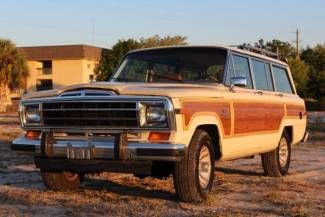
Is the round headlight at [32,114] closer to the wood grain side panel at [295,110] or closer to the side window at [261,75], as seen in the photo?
the side window at [261,75]

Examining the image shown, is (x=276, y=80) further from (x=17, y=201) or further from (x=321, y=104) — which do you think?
(x=321, y=104)

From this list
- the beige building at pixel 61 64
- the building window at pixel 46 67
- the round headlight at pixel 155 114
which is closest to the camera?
the round headlight at pixel 155 114

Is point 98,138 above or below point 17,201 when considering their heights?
above

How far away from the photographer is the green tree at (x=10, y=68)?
6069 centimetres

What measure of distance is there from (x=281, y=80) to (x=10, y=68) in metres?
50.7

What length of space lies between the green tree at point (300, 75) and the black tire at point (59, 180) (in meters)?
59.6

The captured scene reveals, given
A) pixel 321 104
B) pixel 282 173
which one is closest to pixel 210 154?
pixel 282 173

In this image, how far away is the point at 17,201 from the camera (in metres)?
8.34

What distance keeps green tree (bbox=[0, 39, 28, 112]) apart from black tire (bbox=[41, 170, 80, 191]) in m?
52.4

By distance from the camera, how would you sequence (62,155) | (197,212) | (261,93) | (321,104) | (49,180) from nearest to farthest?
(197,212) < (62,155) < (49,180) < (261,93) < (321,104)

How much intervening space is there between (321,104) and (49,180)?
185 ft

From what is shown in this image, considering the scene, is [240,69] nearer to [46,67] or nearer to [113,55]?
[113,55]

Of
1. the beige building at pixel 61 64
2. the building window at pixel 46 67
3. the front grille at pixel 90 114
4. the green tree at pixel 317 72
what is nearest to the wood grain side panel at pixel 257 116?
the front grille at pixel 90 114

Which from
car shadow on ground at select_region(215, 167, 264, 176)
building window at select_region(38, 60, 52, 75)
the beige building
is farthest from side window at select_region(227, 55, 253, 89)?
building window at select_region(38, 60, 52, 75)
